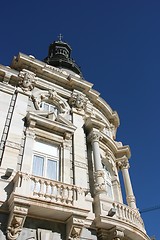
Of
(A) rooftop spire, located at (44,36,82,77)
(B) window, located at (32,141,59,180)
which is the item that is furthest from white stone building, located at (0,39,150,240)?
(A) rooftop spire, located at (44,36,82,77)

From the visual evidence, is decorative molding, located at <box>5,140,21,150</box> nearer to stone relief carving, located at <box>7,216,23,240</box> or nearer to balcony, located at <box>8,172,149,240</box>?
balcony, located at <box>8,172,149,240</box>

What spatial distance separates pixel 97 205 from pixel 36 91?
825 cm

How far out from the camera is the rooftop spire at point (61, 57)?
2639cm

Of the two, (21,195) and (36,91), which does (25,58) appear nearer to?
(36,91)

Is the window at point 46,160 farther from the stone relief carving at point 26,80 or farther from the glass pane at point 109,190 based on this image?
the stone relief carving at point 26,80

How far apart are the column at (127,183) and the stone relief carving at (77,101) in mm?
4971

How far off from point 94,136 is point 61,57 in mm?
15866

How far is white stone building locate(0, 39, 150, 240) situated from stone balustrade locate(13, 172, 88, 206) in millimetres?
40

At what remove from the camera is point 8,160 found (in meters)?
11.4

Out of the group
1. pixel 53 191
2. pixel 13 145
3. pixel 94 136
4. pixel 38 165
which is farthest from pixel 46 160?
pixel 94 136

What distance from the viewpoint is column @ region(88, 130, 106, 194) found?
12.7 metres

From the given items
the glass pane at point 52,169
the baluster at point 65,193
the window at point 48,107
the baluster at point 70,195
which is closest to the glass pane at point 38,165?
the glass pane at point 52,169

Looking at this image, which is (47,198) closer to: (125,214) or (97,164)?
(97,164)

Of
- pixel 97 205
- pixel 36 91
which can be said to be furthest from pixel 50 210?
pixel 36 91
